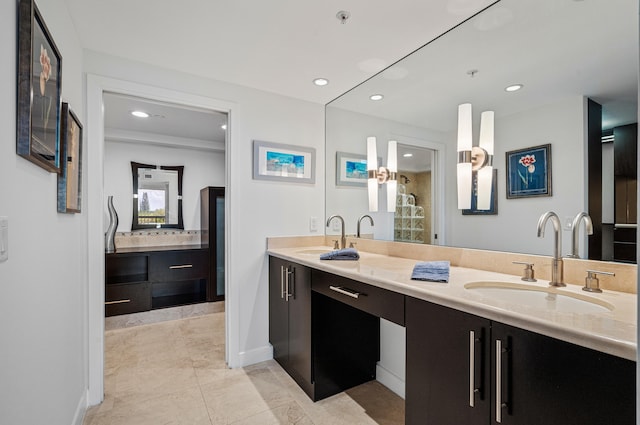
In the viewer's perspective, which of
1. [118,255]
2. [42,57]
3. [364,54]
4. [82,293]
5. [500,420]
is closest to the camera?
[500,420]

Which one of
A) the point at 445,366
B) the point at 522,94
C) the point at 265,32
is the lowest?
the point at 445,366

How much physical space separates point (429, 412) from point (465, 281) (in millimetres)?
552

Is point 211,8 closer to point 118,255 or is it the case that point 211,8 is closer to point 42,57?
point 42,57

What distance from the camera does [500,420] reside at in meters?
0.94

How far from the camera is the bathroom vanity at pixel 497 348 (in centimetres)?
76

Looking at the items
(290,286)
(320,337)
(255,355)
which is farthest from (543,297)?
(255,355)

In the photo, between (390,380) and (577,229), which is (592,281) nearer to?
(577,229)

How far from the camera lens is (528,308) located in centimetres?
95

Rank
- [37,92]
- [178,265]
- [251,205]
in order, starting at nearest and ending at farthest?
[37,92] → [251,205] → [178,265]

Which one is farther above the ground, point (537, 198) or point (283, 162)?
point (283, 162)

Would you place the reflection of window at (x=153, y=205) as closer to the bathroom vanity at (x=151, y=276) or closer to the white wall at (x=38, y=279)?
the bathroom vanity at (x=151, y=276)

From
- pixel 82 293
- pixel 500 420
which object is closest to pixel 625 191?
pixel 500 420

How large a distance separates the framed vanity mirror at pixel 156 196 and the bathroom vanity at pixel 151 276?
41 centimetres

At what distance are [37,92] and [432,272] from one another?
1713mm
